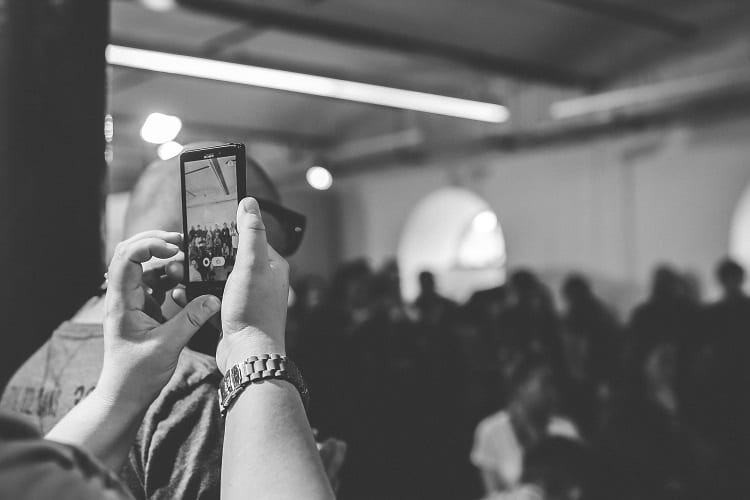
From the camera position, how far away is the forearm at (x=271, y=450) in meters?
0.79

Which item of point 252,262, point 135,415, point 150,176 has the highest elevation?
point 150,176

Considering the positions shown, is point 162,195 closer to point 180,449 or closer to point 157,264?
point 157,264

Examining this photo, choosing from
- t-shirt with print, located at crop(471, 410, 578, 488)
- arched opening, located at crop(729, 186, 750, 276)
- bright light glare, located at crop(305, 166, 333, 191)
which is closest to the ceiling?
bright light glare, located at crop(305, 166, 333, 191)

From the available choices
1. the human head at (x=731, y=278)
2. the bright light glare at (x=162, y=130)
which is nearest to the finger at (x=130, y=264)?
the human head at (x=731, y=278)

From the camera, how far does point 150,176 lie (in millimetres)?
1374

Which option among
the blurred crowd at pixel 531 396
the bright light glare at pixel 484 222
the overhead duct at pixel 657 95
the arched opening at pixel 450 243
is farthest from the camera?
the bright light glare at pixel 484 222

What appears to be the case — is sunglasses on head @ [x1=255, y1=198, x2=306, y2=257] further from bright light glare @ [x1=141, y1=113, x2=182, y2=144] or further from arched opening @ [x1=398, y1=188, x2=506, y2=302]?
arched opening @ [x1=398, y1=188, x2=506, y2=302]

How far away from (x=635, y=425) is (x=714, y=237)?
505 cm

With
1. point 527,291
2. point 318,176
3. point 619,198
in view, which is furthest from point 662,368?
point 318,176

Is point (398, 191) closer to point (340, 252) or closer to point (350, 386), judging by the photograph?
point (340, 252)

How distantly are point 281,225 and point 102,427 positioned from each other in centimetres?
42

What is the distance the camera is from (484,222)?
10906 mm

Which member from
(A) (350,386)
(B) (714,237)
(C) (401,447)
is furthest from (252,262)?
(B) (714,237)

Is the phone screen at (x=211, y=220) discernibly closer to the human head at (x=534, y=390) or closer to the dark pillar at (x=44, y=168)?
the dark pillar at (x=44, y=168)
